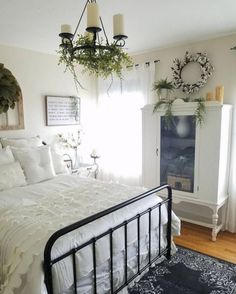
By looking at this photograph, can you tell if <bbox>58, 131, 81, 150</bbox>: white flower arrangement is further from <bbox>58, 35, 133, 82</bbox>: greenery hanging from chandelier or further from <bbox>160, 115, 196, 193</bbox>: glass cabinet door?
<bbox>58, 35, 133, 82</bbox>: greenery hanging from chandelier

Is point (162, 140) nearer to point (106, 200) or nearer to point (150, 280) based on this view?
point (106, 200)

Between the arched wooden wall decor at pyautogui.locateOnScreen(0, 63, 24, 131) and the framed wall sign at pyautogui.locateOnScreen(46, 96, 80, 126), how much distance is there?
46 centimetres

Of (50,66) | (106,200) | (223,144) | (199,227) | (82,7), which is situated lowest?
(199,227)

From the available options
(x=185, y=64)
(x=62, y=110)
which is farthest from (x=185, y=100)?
(x=62, y=110)

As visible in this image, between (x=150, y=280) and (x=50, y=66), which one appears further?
(x=50, y=66)

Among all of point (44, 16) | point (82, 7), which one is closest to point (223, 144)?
point (82, 7)

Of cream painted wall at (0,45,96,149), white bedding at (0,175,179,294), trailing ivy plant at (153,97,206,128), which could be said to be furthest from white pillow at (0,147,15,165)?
trailing ivy plant at (153,97,206,128)

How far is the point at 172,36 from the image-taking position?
319 centimetres

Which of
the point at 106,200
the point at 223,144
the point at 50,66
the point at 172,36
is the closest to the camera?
the point at 106,200

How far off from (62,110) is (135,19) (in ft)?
6.31

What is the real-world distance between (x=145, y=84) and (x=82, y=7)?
5.76 feet

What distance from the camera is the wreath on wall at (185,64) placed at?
3.28 metres

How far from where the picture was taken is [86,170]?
4094 mm

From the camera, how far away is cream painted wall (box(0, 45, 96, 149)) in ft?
11.3
